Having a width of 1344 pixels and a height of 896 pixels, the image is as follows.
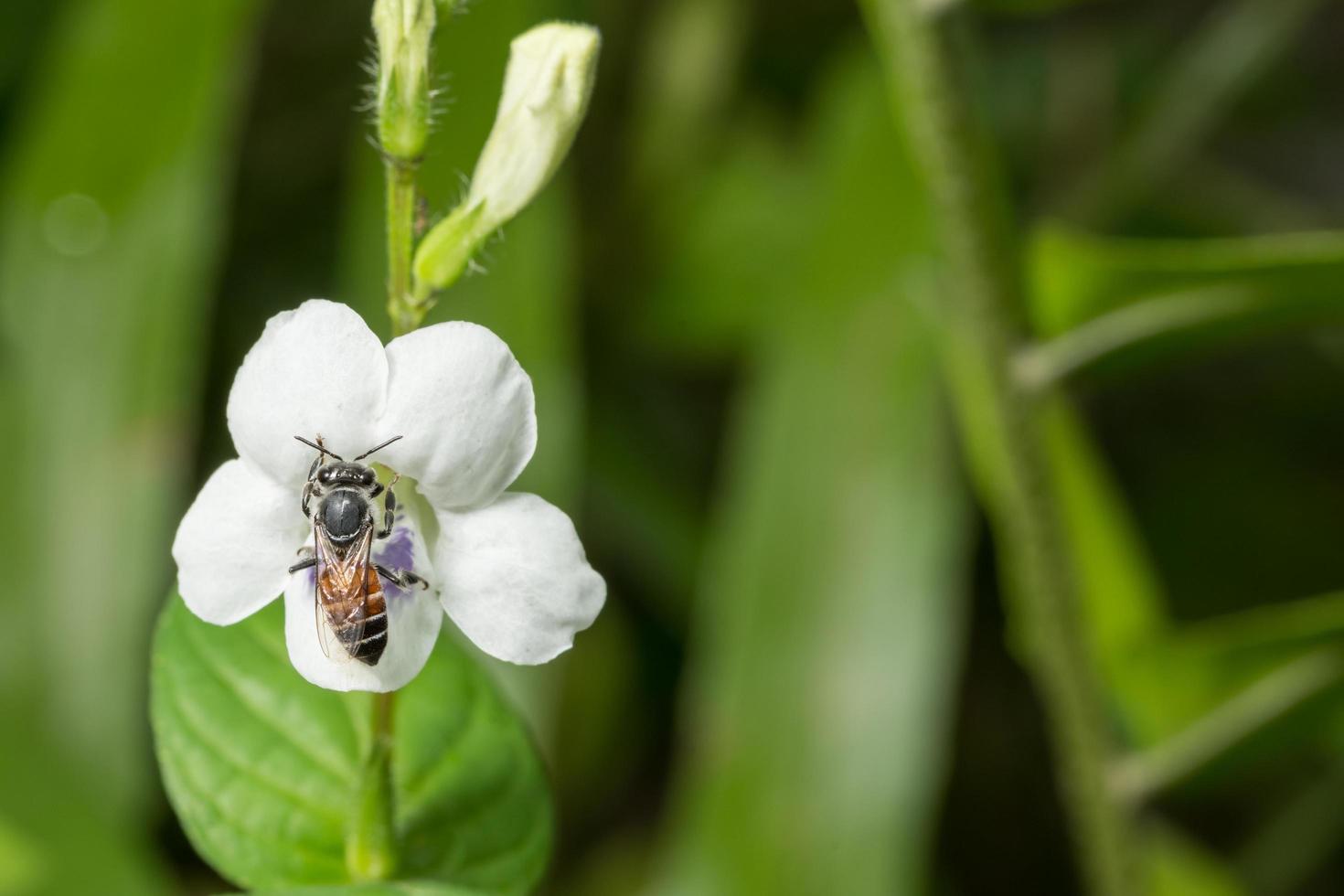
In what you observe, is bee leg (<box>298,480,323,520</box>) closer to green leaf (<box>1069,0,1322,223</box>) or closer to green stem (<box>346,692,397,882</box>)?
green stem (<box>346,692,397,882</box>)

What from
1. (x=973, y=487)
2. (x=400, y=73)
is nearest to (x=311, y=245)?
(x=973, y=487)

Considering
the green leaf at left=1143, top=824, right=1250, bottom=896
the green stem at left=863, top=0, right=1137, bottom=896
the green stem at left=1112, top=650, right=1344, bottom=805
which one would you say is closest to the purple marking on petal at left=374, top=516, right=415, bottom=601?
the green stem at left=863, top=0, right=1137, bottom=896

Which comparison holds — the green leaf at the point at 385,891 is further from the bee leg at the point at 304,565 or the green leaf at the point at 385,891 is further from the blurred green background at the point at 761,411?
the blurred green background at the point at 761,411

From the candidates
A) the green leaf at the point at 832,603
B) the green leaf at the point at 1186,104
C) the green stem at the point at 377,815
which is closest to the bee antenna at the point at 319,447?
the green stem at the point at 377,815

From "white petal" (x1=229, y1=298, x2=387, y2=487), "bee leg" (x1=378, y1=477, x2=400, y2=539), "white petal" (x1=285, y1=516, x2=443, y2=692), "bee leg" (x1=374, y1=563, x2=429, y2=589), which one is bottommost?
"white petal" (x1=285, y1=516, x2=443, y2=692)

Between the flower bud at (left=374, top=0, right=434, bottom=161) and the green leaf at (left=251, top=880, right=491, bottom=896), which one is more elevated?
the flower bud at (left=374, top=0, right=434, bottom=161)

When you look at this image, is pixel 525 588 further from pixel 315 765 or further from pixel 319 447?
pixel 315 765

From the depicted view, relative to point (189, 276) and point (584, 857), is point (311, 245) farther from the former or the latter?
point (584, 857)
